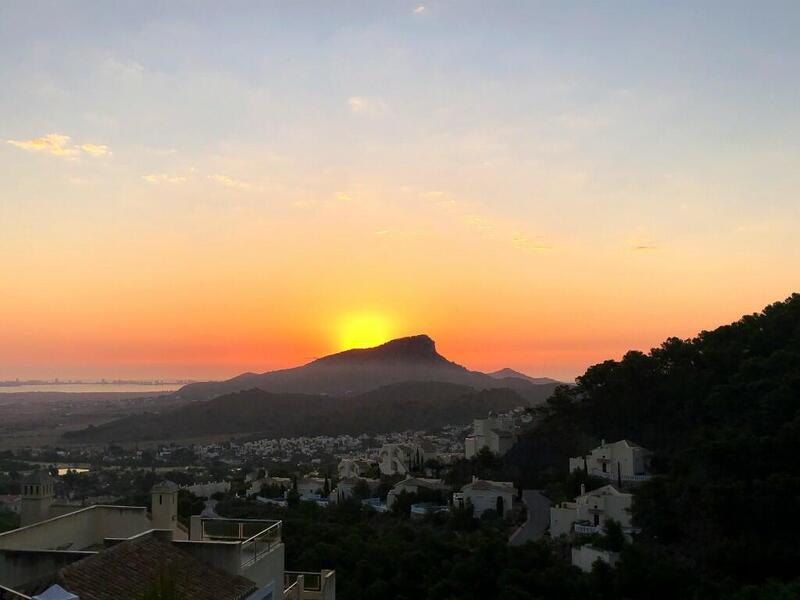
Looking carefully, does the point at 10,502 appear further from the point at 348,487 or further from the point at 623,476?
the point at 623,476

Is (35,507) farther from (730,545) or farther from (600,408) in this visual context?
(600,408)

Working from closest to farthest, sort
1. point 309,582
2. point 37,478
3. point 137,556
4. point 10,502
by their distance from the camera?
point 137,556 < point 37,478 < point 309,582 < point 10,502

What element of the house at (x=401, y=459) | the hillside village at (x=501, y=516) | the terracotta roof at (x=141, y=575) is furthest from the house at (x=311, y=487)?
the terracotta roof at (x=141, y=575)

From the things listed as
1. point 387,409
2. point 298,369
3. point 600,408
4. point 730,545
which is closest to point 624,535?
point 730,545

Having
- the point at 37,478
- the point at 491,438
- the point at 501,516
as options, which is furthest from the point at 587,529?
the point at 491,438

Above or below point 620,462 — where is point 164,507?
above

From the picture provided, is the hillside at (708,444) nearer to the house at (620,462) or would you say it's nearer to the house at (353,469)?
the house at (620,462)
